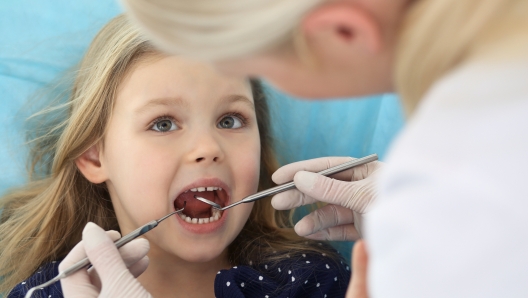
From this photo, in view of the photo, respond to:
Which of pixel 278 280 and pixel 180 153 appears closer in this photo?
pixel 180 153

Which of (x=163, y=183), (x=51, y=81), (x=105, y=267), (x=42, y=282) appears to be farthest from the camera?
(x=51, y=81)

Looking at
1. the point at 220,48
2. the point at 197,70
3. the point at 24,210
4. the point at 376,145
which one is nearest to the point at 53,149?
the point at 24,210

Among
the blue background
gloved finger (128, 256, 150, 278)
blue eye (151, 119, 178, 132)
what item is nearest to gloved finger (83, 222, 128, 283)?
gloved finger (128, 256, 150, 278)

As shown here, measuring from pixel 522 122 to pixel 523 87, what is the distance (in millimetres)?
44

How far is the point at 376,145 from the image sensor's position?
1936 mm

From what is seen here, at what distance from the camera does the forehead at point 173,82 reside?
1.42 meters

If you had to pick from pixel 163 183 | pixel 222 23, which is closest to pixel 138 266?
pixel 163 183

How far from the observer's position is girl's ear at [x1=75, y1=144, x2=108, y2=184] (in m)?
1.55

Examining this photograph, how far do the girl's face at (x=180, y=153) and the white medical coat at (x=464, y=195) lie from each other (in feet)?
2.42

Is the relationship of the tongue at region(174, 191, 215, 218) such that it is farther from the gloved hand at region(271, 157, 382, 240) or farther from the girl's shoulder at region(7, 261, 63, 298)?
the girl's shoulder at region(7, 261, 63, 298)

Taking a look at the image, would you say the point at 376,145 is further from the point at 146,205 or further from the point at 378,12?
the point at 378,12

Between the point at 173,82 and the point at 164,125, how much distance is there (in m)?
0.10

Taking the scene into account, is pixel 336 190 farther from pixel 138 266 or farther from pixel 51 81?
pixel 51 81

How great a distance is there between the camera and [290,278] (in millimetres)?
1480
